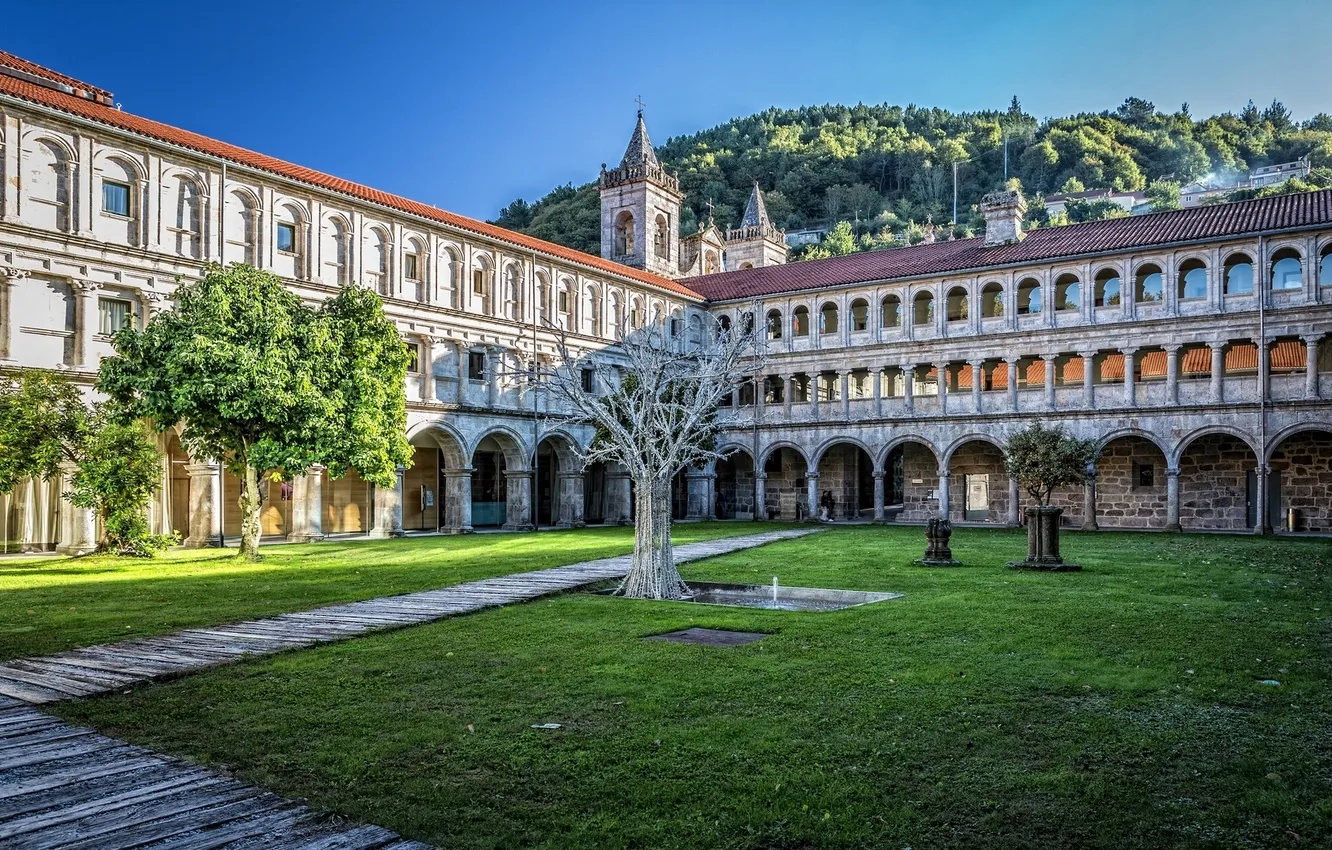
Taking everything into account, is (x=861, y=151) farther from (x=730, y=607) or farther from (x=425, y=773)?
(x=425, y=773)

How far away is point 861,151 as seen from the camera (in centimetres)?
10769

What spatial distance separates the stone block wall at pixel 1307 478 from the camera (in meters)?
32.2

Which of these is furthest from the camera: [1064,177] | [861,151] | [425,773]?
[861,151]

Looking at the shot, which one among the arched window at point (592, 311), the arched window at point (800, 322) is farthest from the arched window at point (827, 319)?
the arched window at point (592, 311)

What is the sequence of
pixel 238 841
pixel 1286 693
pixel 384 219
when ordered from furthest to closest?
pixel 384 219 < pixel 1286 693 < pixel 238 841

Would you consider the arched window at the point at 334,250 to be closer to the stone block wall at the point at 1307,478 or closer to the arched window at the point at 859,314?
the arched window at the point at 859,314

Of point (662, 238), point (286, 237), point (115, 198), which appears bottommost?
point (286, 237)

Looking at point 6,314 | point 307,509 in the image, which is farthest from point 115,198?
point 307,509

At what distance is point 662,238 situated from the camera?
56656mm

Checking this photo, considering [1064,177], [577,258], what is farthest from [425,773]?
[1064,177]

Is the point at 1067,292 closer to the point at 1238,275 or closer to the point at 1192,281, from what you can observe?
the point at 1192,281

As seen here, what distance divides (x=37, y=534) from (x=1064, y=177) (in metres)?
101

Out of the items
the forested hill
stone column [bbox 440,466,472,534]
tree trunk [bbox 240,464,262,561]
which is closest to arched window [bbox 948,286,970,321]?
stone column [bbox 440,466,472,534]

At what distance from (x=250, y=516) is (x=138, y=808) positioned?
17238 mm
